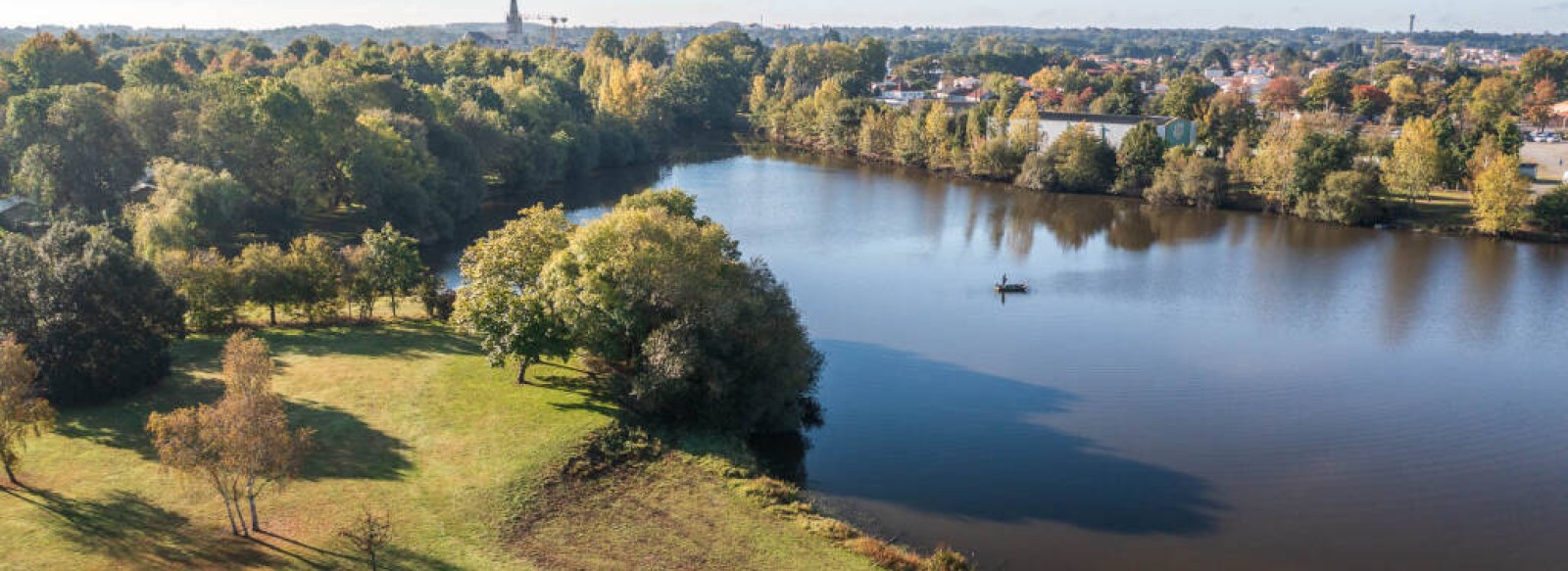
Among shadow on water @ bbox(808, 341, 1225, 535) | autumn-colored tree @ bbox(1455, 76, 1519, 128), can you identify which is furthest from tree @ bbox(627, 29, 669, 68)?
shadow on water @ bbox(808, 341, 1225, 535)

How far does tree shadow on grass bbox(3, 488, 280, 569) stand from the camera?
17781 millimetres

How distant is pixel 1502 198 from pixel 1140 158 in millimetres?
20551

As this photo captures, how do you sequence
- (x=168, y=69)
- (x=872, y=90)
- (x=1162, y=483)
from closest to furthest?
(x=1162, y=483) → (x=168, y=69) → (x=872, y=90)

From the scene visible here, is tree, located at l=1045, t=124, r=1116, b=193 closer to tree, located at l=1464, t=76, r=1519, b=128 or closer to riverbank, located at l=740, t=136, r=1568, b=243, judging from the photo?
riverbank, located at l=740, t=136, r=1568, b=243

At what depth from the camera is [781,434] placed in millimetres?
26688

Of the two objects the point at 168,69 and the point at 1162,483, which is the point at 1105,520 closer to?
the point at 1162,483

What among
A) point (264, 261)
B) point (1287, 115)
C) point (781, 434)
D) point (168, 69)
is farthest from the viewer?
point (1287, 115)

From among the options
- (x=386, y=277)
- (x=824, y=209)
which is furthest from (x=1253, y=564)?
(x=824, y=209)

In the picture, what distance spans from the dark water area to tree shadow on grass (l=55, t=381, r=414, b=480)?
10223mm

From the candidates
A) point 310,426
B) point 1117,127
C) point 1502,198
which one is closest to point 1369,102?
point 1117,127

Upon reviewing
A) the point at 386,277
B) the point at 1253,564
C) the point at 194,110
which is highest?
the point at 194,110

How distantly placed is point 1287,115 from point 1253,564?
3363 inches

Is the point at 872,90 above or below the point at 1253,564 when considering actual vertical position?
above

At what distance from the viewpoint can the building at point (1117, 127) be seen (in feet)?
243
